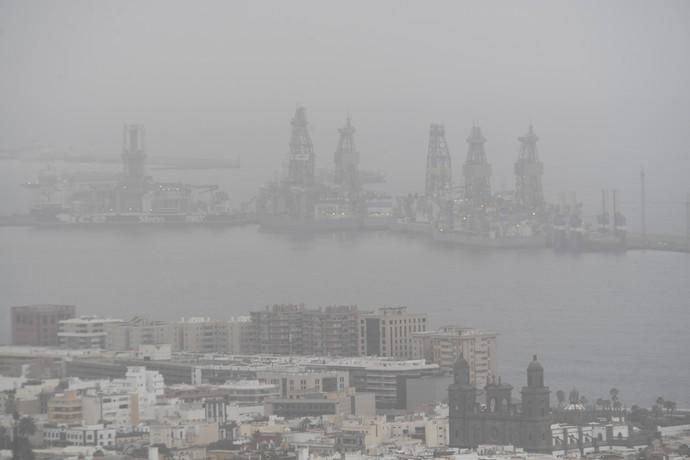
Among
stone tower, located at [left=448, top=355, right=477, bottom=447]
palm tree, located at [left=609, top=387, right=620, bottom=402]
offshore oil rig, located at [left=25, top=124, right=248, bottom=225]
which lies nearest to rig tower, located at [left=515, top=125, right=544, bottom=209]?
offshore oil rig, located at [left=25, top=124, right=248, bottom=225]

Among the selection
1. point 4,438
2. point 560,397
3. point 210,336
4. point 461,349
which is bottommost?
point 4,438

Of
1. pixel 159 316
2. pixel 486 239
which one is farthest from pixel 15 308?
pixel 486 239

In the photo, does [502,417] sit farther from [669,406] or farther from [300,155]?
[300,155]

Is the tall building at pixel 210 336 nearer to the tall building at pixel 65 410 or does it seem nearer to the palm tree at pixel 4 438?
the tall building at pixel 65 410

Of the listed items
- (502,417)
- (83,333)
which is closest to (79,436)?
(502,417)

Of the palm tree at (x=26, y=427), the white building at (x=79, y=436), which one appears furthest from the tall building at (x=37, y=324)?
the white building at (x=79, y=436)

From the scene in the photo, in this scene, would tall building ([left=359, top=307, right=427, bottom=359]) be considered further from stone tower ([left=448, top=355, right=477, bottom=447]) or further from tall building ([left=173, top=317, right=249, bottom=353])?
stone tower ([left=448, top=355, right=477, bottom=447])
